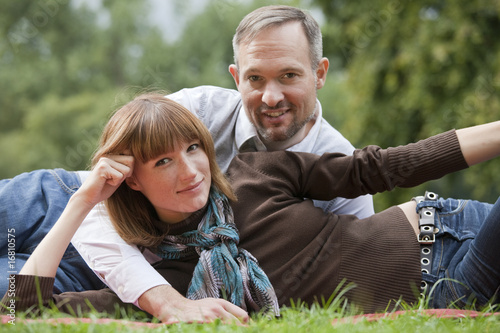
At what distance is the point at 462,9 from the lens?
788cm

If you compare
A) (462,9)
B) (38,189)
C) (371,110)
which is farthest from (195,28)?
(38,189)

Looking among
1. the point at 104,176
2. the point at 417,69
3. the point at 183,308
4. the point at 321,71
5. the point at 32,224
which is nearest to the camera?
the point at 183,308

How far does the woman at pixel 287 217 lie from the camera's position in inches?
117

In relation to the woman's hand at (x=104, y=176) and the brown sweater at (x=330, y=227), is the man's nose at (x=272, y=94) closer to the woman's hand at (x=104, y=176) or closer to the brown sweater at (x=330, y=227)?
the brown sweater at (x=330, y=227)

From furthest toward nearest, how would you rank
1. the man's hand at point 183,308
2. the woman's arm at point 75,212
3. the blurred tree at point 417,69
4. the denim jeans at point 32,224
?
1. the blurred tree at point 417,69
2. the denim jeans at point 32,224
3. the woman's arm at point 75,212
4. the man's hand at point 183,308

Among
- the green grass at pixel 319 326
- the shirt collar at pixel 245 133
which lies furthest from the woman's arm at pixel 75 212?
the shirt collar at pixel 245 133

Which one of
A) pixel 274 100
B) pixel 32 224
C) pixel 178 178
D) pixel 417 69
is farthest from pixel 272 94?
pixel 417 69

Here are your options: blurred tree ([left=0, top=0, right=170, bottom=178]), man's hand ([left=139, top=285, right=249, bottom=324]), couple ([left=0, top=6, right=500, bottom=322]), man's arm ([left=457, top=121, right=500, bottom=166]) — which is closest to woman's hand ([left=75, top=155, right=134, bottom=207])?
couple ([left=0, top=6, right=500, bottom=322])

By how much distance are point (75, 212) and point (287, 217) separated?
102 cm

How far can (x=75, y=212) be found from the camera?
2.96 m

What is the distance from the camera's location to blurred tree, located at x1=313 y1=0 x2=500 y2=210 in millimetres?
7852

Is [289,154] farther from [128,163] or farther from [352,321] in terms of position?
[352,321]

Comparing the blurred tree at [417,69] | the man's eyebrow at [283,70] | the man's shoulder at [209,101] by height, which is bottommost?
the man's shoulder at [209,101]

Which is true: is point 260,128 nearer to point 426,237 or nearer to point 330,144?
point 330,144
